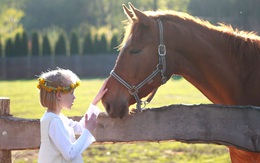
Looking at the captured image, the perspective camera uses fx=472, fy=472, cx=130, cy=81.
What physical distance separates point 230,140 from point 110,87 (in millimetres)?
1054

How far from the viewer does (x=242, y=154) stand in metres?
4.03

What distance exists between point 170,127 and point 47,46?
39.7 metres

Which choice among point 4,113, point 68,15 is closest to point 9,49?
point 68,15

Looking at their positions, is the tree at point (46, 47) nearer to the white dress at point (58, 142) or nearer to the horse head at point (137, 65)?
the horse head at point (137, 65)

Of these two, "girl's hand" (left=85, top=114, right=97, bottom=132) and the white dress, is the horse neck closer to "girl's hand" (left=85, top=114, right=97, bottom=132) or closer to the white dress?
"girl's hand" (left=85, top=114, right=97, bottom=132)

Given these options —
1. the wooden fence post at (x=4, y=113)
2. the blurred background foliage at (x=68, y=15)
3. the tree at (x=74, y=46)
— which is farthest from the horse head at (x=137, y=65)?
the blurred background foliage at (x=68, y=15)

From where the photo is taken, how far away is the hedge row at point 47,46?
137 feet

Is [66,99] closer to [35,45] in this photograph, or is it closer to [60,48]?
[35,45]

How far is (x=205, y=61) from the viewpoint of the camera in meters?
4.16

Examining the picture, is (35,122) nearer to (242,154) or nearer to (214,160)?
(242,154)

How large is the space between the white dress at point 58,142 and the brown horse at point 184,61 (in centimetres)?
56

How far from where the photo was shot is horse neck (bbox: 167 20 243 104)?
4.11 meters

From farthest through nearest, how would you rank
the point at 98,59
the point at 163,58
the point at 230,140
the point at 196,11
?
the point at 196,11, the point at 98,59, the point at 163,58, the point at 230,140

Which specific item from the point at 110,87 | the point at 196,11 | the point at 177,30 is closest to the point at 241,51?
the point at 177,30
